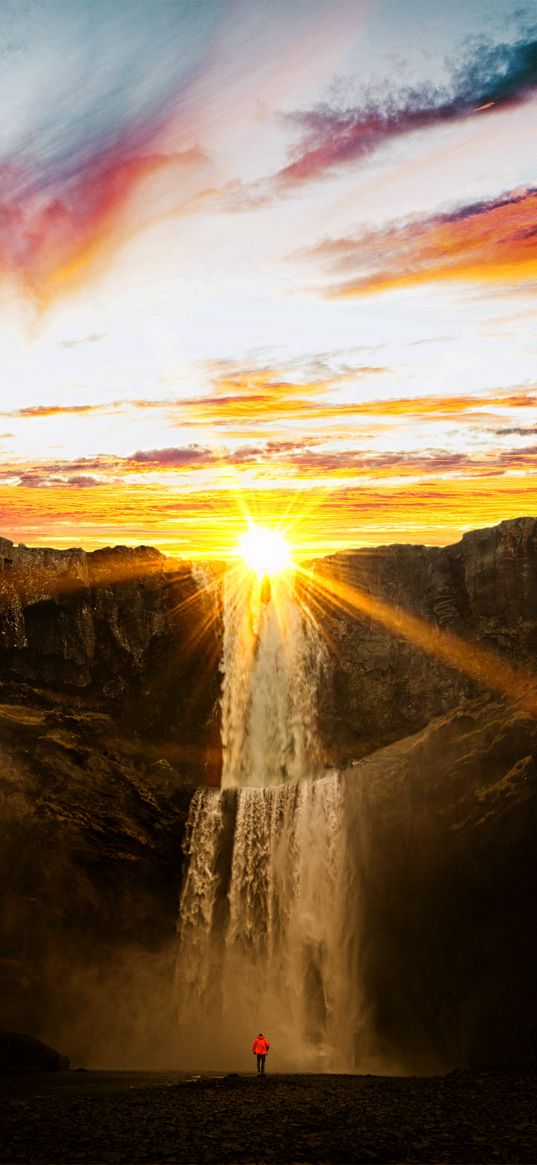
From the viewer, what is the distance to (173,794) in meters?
57.2

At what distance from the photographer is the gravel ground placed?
25438 millimetres

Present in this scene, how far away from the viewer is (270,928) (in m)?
51.3

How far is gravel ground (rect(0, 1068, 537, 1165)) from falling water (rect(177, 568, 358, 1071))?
32.3 feet

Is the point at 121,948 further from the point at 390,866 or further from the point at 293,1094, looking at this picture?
the point at 293,1094

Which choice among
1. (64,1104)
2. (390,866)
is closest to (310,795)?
(390,866)

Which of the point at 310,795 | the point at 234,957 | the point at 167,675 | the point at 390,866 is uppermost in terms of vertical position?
the point at 167,675

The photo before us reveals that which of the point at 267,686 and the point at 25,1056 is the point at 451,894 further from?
the point at 25,1056

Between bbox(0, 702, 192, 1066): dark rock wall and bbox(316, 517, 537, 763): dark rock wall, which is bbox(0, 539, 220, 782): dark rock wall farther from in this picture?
bbox(316, 517, 537, 763): dark rock wall

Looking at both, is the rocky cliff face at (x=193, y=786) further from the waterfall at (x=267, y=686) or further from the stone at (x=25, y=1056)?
the stone at (x=25, y=1056)

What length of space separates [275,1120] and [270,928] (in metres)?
21.9

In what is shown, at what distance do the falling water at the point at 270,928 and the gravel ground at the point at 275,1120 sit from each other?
9.86 metres

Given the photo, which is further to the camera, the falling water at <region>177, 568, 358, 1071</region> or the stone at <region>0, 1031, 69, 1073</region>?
the falling water at <region>177, 568, 358, 1071</region>

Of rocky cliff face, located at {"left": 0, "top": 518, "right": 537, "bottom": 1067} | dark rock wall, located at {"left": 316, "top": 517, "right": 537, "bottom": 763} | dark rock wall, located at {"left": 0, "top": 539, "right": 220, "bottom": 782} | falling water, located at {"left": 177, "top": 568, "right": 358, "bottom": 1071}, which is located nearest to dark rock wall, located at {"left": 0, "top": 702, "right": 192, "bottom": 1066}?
rocky cliff face, located at {"left": 0, "top": 518, "right": 537, "bottom": 1067}

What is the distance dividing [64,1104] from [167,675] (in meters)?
32.4
